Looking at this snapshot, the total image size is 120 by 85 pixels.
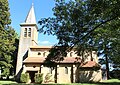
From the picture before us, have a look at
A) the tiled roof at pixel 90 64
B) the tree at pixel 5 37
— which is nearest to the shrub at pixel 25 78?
the tree at pixel 5 37

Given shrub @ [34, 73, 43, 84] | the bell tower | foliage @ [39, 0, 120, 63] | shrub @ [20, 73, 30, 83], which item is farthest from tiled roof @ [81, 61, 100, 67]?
foliage @ [39, 0, 120, 63]

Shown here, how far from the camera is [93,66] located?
4372 cm

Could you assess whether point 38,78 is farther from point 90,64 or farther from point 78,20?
point 78,20

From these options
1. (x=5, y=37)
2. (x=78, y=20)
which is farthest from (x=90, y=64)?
(x=78, y=20)

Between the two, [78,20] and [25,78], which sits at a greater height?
[78,20]

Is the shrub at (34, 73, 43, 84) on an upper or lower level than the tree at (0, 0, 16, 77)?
lower

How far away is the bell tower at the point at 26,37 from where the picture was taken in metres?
50.9

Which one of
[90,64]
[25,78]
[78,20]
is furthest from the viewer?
[90,64]

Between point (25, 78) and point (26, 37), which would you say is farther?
point (26, 37)

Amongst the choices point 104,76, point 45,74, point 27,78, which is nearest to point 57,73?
point 45,74

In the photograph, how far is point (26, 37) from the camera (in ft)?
178

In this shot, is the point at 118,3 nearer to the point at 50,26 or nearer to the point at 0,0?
the point at 50,26

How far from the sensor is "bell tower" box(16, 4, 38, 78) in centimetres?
5091

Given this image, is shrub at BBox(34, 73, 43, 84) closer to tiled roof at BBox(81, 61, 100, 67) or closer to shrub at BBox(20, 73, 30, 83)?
shrub at BBox(20, 73, 30, 83)
